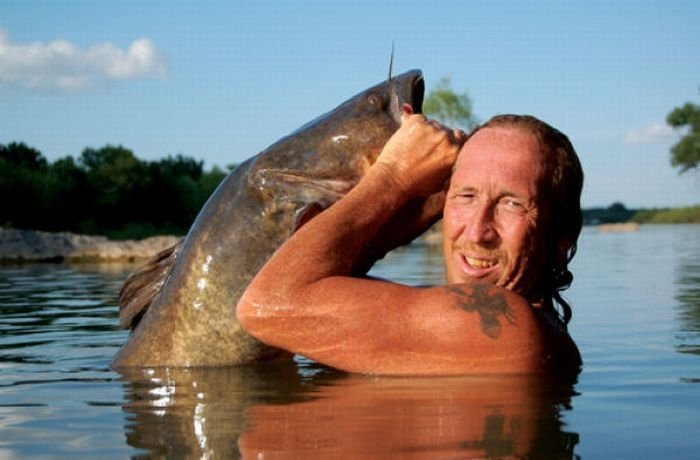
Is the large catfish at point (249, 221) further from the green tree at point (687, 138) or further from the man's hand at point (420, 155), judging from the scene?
the green tree at point (687, 138)

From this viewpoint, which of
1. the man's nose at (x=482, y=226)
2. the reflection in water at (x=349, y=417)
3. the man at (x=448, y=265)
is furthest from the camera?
the man's nose at (x=482, y=226)

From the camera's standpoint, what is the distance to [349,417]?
128 inches

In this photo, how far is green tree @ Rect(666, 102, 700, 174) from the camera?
67.5 metres

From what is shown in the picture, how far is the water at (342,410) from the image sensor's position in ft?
9.27

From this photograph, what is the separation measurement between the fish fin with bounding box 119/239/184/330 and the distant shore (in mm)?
17073

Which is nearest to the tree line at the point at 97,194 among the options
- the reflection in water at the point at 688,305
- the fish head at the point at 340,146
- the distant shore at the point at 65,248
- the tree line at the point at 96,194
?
the tree line at the point at 96,194

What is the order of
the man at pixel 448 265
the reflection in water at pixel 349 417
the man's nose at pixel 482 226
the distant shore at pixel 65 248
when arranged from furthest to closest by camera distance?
the distant shore at pixel 65 248
the man's nose at pixel 482 226
the man at pixel 448 265
the reflection in water at pixel 349 417

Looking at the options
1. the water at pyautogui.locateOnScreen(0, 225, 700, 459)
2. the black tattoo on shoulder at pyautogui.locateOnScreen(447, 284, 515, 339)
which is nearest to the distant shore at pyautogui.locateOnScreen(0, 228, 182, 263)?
the water at pyautogui.locateOnScreen(0, 225, 700, 459)

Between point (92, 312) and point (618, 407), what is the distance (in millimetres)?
5742

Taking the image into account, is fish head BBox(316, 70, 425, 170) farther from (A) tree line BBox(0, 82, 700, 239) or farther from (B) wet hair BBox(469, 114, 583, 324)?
(A) tree line BBox(0, 82, 700, 239)

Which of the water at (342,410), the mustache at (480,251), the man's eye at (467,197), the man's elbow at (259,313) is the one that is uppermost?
the man's eye at (467,197)

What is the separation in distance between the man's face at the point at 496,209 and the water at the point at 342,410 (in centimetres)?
40

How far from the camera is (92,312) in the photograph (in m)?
8.44

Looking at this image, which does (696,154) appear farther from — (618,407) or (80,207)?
(618,407)
